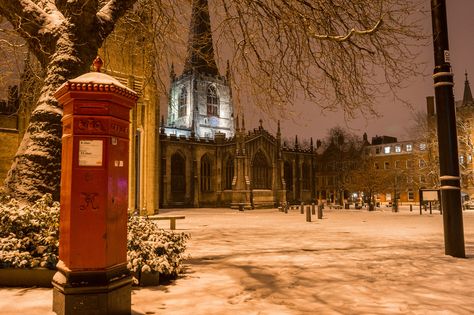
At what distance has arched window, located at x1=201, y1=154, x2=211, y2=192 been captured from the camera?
1980 inches

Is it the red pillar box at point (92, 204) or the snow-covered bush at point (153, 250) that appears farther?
the snow-covered bush at point (153, 250)

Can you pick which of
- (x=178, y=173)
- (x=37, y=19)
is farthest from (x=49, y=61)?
(x=178, y=173)

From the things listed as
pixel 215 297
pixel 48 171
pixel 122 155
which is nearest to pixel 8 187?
pixel 48 171

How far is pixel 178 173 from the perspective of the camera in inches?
1914

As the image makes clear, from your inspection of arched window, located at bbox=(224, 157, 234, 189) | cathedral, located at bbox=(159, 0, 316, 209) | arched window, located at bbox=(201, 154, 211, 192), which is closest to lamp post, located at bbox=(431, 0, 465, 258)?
cathedral, located at bbox=(159, 0, 316, 209)

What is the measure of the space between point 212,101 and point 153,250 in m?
66.2

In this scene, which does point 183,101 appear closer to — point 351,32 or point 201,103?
point 201,103

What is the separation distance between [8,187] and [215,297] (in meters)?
4.01

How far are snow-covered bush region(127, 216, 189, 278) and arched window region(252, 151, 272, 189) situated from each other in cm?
4006

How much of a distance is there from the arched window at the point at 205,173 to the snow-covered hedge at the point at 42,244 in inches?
1740

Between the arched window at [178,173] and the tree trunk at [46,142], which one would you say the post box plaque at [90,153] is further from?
the arched window at [178,173]

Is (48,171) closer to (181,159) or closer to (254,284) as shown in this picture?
(254,284)

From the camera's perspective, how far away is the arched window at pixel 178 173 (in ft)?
158

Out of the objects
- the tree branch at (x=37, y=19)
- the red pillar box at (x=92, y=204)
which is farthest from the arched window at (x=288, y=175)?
the red pillar box at (x=92, y=204)
